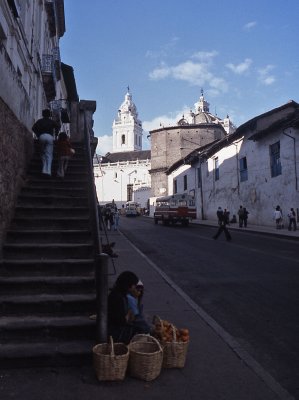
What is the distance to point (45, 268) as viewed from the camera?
18.7ft

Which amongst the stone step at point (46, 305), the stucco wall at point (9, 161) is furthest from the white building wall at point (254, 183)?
the stone step at point (46, 305)

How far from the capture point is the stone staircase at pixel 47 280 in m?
4.26

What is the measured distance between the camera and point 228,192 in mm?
32594

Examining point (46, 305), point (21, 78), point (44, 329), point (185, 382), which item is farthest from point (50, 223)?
point (21, 78)

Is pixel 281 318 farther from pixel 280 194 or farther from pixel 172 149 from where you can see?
pixel 172 149

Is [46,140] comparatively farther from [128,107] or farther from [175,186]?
[128,107]

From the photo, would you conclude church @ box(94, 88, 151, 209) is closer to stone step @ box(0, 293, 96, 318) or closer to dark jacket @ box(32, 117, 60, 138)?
→ dark jacket @ box(32, 117, 60, 138)

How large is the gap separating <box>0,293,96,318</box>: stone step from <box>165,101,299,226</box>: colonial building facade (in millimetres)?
18883

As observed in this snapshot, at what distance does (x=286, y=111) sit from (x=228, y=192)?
843 centimetres

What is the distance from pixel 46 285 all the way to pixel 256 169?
961 inches

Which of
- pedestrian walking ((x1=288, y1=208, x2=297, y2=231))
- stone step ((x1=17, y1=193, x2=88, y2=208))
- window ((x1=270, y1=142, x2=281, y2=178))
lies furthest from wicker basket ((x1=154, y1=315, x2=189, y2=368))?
window ((x1=270, y1=142, x2=281, y2=178))

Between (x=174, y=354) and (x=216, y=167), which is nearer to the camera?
(x=174, y=354)

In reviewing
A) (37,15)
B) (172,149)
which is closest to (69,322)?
(37,15)

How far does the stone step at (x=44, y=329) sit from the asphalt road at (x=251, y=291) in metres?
2.04
